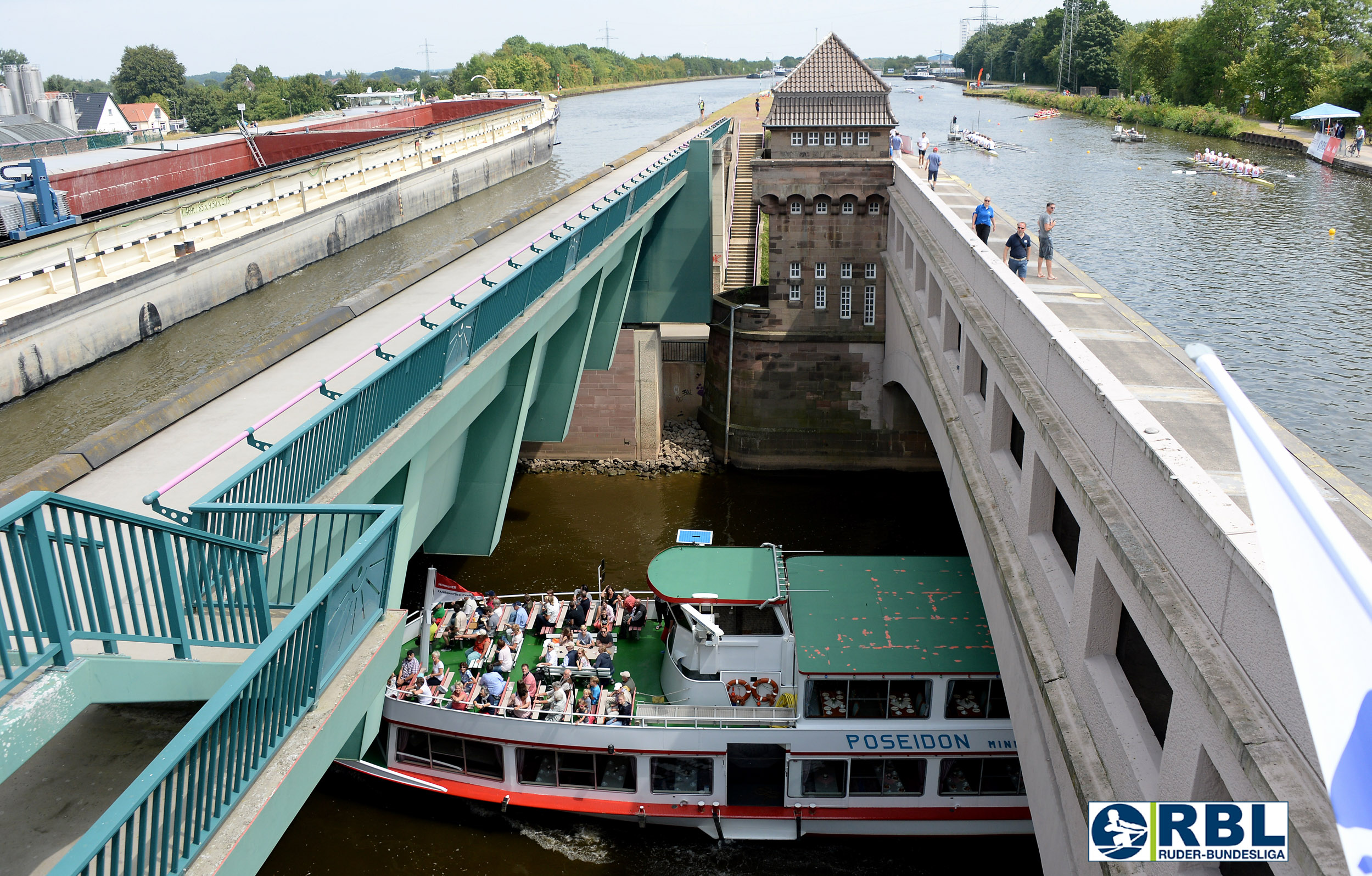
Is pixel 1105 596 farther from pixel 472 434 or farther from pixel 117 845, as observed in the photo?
pixel 472 434

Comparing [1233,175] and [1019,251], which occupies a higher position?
[1019,251]

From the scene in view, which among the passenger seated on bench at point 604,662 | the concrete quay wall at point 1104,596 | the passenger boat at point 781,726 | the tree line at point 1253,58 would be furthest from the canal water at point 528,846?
the tree line at point 1253,58

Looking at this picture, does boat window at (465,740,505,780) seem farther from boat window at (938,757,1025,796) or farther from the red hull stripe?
boat window at (938,757,1025,796)

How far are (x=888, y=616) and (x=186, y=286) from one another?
18.4 metres

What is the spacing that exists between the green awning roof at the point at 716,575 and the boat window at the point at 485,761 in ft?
12.8

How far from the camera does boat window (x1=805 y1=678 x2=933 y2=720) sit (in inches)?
598

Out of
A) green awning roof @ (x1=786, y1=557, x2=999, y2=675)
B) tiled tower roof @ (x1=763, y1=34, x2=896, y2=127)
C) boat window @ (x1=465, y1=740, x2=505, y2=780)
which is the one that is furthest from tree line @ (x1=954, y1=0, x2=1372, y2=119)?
boat window @ (x1=465, y1=740, x2=505, y2=780)

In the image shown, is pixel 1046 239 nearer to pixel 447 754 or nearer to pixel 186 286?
pixel 447 754

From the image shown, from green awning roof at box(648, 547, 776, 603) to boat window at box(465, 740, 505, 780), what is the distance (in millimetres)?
3896

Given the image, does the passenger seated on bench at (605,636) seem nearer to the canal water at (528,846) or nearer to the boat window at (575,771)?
the boat window at (575,771)

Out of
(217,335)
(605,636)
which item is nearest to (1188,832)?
(605,636)

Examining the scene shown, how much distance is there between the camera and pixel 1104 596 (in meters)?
7.95

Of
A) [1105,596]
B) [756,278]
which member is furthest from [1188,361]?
[756,278]

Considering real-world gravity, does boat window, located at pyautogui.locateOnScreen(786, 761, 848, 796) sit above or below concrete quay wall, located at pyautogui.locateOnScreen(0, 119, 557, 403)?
below
